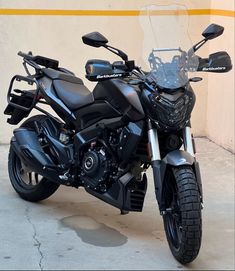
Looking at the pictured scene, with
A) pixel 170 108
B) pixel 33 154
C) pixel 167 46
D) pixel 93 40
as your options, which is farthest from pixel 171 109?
pixel 33 154

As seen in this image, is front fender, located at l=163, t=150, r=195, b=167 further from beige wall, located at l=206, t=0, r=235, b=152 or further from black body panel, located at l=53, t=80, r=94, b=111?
beige wall, located at l=206, t=0, r=235, b=152

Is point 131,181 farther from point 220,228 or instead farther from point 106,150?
point 220,228

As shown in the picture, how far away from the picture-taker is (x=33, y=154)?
531 cm

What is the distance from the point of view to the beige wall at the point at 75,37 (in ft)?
24.0

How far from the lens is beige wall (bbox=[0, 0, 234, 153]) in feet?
24.0

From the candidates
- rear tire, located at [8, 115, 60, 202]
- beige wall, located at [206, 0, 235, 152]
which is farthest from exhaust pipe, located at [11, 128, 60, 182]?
beige wall, located at [206, 0, 235, 152]

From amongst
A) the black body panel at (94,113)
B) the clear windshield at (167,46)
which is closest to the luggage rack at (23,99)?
the black body panel at (94,113)

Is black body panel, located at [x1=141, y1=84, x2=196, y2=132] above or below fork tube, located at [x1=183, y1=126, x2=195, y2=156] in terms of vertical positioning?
above

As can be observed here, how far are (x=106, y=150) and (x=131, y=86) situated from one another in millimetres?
513

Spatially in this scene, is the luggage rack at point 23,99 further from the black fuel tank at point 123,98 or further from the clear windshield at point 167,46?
the clear windshield at point 167,46

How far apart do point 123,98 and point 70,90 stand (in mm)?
778

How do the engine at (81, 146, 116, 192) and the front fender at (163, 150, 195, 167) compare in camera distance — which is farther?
the engine at (81, 146, 116, 192)

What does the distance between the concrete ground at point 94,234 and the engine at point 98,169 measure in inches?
15.2

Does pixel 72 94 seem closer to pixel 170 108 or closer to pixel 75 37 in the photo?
pixel 170 108
